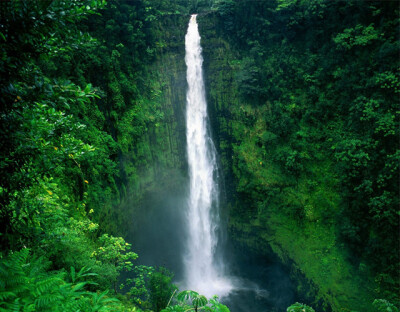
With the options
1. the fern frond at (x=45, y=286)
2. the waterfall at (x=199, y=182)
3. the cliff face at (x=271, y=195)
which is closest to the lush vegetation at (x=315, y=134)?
the cliff face at (x=271, y=195)

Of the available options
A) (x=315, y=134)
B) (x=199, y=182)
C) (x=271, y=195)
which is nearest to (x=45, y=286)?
(x=271, y=195)

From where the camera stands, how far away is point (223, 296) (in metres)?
11.6

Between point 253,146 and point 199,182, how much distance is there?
3658mm

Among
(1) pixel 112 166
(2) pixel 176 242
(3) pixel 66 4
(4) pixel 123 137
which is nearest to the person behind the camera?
(3) pixel 66 4

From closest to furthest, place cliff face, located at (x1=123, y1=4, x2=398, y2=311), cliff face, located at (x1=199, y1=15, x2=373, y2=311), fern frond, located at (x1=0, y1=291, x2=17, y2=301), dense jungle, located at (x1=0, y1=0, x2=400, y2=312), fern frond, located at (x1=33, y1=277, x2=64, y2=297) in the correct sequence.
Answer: fern frond, located at (x1=0, y1=291, x2=17, y2=301) → fern frond, located at (x1=33, y1=277, x2=64, y2=297) → dense jungle, located at (x1=0, y1=0, x2=400, y2=312) → cliff face, located at (x1=199, y1=15, x2=373, y2=311) → cliff face, located at (x1=123, y1=4, x2=398, y2=311)

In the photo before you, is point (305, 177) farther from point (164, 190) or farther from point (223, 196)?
point (164, 190)

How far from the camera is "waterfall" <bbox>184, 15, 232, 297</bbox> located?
1336 centimetres

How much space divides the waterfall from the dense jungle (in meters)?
0.46

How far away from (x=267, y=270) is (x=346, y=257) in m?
3.91

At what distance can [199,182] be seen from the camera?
45.6 feet

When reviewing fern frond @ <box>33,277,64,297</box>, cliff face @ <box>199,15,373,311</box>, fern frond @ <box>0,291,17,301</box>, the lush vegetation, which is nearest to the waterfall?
cliff face @ <box>199,15,373,311</box>

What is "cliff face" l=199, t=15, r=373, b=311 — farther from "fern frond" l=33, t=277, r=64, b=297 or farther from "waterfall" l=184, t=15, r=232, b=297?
"fern frond" l=33, t=277, r=64, b=297

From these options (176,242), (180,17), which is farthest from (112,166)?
(180,17)

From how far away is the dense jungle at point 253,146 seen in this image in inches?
347
